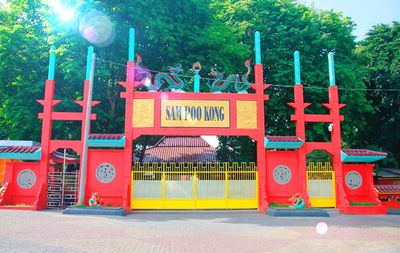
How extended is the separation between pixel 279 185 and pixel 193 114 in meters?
4.57

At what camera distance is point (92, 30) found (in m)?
16.4

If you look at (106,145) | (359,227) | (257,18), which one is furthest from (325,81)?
(106,145)

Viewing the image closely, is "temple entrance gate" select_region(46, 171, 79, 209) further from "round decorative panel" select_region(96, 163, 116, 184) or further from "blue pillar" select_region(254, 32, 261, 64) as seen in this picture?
"blue pillar" select_region(254, 32, 261, 64)

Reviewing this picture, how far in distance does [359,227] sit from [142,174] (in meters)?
8.14

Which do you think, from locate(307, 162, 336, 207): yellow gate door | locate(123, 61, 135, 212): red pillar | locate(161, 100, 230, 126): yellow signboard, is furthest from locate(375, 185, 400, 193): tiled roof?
locate(123, 61, 135, 212): red pillar

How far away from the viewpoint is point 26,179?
48.4 feet

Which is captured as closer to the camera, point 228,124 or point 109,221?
point 109,221

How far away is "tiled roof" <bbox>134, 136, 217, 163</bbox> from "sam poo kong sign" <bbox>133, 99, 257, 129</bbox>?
11697 millimetres

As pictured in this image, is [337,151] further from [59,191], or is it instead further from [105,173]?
[59,191]

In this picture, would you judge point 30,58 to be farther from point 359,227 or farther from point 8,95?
point 359,227

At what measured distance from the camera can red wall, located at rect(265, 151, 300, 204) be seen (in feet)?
49.5

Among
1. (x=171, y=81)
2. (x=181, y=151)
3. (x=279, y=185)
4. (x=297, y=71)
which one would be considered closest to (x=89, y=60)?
(x=171, y=81)

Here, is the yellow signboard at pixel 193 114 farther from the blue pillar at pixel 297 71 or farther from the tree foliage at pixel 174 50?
the tree foliage at pixel 174 50

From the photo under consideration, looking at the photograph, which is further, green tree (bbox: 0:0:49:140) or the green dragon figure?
green tree (bbox: 0:0:49:140)
